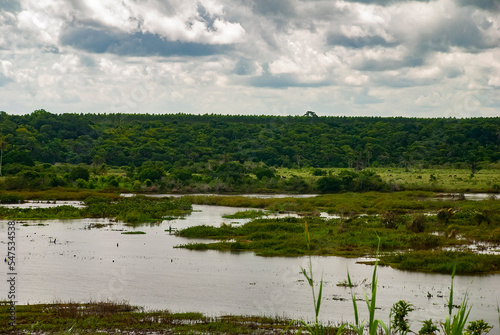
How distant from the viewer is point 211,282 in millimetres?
26219

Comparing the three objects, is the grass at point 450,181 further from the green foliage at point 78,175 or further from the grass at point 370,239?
the grass at point 370,239

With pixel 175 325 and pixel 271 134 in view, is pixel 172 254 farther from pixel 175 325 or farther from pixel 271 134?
pixel 271 134

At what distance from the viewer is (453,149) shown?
376 feet

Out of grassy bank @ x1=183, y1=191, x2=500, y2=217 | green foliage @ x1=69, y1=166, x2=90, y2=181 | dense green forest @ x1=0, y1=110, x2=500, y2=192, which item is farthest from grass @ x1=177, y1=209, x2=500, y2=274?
dense green forest @ x1=0, y1=110, x2=500, y2=192

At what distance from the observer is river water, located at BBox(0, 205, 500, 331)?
21.9 meters

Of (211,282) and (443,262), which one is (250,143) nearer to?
(443,262)

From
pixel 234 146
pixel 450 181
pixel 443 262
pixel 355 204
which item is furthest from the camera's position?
pixel 234 146

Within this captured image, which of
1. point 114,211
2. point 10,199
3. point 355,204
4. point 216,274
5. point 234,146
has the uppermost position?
point 234,146

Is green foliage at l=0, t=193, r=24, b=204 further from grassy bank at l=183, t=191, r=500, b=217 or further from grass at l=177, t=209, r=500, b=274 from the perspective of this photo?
grass at l=177, t=209, r=500, b=274

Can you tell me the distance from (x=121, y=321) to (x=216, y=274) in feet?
30.3

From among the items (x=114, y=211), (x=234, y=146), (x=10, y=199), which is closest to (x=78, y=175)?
(x=10, y=199)

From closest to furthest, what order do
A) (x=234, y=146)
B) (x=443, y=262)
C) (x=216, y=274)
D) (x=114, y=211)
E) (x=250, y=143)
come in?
(x=216, y=274) → (x=443, y=262) → (x=114, y=211) → (x=234, y=146) → (x=250, y=143)

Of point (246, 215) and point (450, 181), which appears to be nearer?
point (246, 215)

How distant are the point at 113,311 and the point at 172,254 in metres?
13.0
